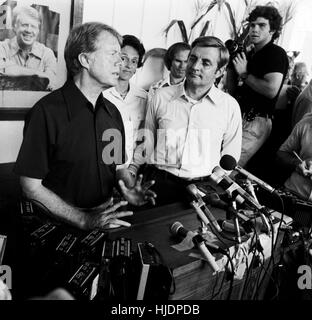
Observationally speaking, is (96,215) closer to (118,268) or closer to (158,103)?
(118,268)

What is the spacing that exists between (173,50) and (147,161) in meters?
0.91

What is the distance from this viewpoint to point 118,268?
41.6 inches

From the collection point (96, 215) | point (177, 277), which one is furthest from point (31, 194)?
point (177, 277)

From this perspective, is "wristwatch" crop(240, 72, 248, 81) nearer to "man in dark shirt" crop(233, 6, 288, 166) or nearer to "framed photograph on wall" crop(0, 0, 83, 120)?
"man in dark shirt" crop(233, 6, 288, 166)

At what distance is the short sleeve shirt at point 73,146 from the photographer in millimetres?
1465

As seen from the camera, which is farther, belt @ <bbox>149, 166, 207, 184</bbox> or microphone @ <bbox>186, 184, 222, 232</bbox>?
belt @ <bbox>149, 166, 207, 184</bbox>

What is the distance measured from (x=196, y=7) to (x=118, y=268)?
2.39m

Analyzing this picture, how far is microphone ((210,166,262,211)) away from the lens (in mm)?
1211

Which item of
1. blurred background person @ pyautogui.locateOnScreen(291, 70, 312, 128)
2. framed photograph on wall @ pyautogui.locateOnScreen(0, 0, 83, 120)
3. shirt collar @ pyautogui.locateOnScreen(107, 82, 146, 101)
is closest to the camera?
framed photograph on wall @ pyautogui.locateOnScreen(0, 0, 83, 120)

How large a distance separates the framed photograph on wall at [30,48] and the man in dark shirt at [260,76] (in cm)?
143

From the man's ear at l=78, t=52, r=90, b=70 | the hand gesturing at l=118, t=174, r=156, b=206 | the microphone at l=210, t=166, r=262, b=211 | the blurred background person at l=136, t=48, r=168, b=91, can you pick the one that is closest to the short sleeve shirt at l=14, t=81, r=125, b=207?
the man's ear at l=78, t=52, r=90, b=70

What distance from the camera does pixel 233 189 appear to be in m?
1.21

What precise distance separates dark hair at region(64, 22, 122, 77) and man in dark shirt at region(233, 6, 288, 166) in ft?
4.73

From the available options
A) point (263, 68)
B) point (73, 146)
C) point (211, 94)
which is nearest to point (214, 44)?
point (211, 94)
